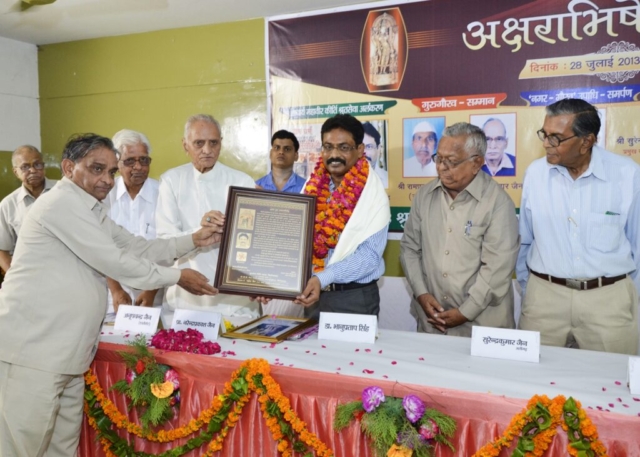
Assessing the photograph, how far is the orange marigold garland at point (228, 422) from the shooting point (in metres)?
2.07

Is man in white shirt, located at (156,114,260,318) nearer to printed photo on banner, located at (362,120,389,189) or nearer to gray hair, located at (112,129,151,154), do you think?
gray hair, located at (112,129,151,154)

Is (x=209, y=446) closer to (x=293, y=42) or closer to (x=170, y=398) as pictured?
(x=170, y=398)

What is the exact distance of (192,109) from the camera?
231 inches

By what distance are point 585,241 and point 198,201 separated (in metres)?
2.30

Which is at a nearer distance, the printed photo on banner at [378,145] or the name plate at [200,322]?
the name plate at [200,322]

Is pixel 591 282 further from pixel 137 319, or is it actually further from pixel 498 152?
pixel 137 319

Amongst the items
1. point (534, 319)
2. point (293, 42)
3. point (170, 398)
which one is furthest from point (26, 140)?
point (534, 319)

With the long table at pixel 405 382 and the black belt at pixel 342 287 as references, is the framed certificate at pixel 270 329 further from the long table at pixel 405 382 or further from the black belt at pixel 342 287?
the black belt at pixel 342 287

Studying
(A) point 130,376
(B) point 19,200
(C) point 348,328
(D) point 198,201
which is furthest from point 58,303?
(B) point 19,200

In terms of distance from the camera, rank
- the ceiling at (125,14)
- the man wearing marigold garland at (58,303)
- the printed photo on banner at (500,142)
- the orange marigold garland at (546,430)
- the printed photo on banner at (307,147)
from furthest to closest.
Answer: the printed photo on banner at (307,147), the ceiling at (125,14), the printed photo on banner at (500,142), the man wearing marigold garland at (58,303), the orange marigold garland at (546,430)

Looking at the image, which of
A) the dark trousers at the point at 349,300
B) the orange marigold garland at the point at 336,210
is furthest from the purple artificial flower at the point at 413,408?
the orange marigold garland at the point at 336,210

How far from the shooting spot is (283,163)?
5145 mm

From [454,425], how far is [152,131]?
200 inches

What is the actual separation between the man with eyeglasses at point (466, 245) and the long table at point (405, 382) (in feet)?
1.35
